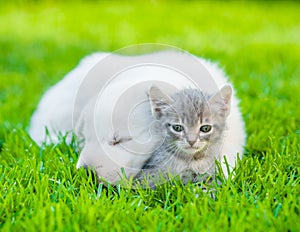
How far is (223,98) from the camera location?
2.10 m

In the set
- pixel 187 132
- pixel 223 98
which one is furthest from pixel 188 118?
pixel 223 98

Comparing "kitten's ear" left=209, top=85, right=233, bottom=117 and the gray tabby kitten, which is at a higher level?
"kitten's ear" left=209, top=85, right=233, bottom=117

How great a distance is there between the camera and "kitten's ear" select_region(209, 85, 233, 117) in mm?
2082

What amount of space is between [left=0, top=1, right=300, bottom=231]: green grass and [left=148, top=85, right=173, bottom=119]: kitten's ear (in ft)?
1.03

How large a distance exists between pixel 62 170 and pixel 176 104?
625mm

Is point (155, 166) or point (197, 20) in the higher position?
point (197, 20)

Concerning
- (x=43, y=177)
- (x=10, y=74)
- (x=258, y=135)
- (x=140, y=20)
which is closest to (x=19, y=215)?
(x=43, y=177)

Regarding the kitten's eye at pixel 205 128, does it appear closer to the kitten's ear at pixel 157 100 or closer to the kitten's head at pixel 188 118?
the kitten's head at pixel 188 118

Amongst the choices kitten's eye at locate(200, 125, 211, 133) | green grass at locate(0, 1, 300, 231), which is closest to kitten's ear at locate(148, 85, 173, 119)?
kitten's eye at locate(200, 125, 211, 133)

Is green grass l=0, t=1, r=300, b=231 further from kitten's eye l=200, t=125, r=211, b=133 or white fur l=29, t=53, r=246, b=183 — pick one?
kitten's eye l=200, t=125, r=211, b=133

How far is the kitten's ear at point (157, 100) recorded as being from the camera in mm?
2045

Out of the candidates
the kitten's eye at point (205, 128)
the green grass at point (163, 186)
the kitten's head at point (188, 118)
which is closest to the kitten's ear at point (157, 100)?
the kitten's head at point (188, 118)

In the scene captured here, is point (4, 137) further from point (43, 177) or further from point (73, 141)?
point (43, 177)

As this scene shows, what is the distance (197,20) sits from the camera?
6.76 m
